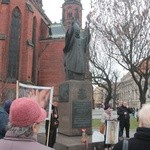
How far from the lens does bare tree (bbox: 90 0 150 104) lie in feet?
73.7

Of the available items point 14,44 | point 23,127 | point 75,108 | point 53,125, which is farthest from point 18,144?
point 14,44

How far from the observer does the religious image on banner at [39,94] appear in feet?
20.1

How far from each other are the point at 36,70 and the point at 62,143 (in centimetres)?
3049

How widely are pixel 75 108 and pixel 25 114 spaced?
699 cm

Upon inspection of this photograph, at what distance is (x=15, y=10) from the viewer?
107ft

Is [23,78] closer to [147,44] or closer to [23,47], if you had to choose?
[23,47]

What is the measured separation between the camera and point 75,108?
950 centimetres

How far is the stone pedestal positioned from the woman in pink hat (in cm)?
688

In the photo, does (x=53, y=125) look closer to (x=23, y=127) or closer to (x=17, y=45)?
(x=23, y=127)

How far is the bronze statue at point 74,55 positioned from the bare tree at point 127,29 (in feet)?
41.5

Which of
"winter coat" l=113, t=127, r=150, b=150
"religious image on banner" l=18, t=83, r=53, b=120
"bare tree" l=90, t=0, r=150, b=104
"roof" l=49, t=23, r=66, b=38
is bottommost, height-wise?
"winter coat" l=113, t=127, r=150, b=150

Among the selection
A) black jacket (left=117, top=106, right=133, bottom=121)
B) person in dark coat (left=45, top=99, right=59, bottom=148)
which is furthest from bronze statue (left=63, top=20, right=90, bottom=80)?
black jacket (left=117, top=106, right=133, bottom=121)

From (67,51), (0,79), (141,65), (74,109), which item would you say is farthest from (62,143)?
(0,79)

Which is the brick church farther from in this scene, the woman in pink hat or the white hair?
the woman in pink hat
